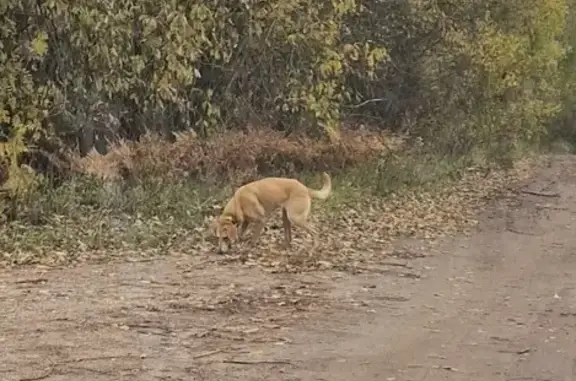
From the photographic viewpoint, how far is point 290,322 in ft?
31.4

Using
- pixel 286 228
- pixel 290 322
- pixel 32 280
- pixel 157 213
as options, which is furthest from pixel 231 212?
pixel 290 322

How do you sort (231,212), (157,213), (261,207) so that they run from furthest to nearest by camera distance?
1. (157,213)
2. (261,207)
3. (231,212)

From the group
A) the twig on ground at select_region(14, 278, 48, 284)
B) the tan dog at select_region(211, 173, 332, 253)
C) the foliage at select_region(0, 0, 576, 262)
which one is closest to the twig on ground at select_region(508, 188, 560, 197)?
the foliage at select_region(0, 0, 576, 262)

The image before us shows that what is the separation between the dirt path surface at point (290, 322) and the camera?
7996 mm

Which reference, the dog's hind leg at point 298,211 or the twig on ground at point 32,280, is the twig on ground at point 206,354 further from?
the dog's hind leg at point 298,211

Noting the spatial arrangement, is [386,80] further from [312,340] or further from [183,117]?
[312,340]

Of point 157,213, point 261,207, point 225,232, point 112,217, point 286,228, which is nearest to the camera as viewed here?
point 225,232

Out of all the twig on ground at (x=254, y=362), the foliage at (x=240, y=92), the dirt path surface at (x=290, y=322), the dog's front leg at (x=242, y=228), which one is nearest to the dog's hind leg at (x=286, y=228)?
the dog's front leg at (x=242, y=228)

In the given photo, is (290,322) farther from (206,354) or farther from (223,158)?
(223,158)

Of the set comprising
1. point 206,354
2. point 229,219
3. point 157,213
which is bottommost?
point 157,213

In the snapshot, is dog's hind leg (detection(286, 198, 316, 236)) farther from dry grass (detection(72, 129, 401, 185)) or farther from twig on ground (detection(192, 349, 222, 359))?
twig on ground (detection(192, 349, 222, 359))

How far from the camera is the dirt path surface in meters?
8.00

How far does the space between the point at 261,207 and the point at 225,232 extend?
710 mm

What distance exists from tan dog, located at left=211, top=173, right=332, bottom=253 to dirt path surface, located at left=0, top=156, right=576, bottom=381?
82 centimetres
